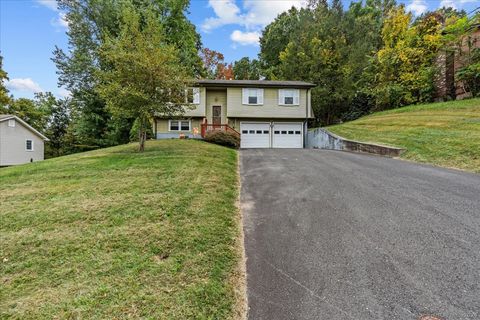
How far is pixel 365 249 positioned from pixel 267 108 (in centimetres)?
1746

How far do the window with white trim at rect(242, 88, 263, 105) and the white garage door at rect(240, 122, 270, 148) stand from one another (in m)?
1.72

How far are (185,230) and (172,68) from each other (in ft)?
26.3

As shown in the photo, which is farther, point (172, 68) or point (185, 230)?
point (172, 68)

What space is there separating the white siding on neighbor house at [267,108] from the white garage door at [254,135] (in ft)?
2.87

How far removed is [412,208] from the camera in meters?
4.98

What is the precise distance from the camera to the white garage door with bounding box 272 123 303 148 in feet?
68.4

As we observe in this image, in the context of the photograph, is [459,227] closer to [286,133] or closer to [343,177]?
[343,177]

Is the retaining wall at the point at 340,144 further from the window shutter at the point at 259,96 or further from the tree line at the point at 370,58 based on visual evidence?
the tree line at the point at 370,58

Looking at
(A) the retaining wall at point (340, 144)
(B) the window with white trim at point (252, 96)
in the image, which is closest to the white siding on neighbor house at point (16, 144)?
(B) the window with white trim at point (252, 96)

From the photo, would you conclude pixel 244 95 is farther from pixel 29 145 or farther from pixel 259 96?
pixel 29 145

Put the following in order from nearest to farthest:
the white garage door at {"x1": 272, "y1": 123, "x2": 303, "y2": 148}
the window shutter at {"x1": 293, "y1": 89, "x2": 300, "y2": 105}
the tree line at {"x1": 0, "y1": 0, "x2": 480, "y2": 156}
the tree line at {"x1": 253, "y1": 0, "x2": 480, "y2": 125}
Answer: the tree line at {"x1": 253, "y1": 0, "x2": 480, "y2": 125}
the tree line at {"x1": 0, "y1": 0, "x2": 480, "y2": 156}
the window shutter at {"x1": 293, "y1": 89, "x2": 300, "y2": 105}
the white garage door at {"x1": 272, "y1": 123, "x2": 303, "y2": 148}

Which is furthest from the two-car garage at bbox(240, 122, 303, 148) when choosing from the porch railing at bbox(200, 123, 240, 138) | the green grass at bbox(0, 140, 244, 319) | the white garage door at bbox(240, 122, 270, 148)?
the green grass at bbox(0, 140, 244, 319)

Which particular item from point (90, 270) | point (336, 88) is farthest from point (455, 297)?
point (336, 88)

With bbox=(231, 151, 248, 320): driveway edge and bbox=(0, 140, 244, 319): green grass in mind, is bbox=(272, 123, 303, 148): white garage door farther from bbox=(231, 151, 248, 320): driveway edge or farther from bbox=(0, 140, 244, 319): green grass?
bbox=(231, 151, 248, 320): driveway edge
